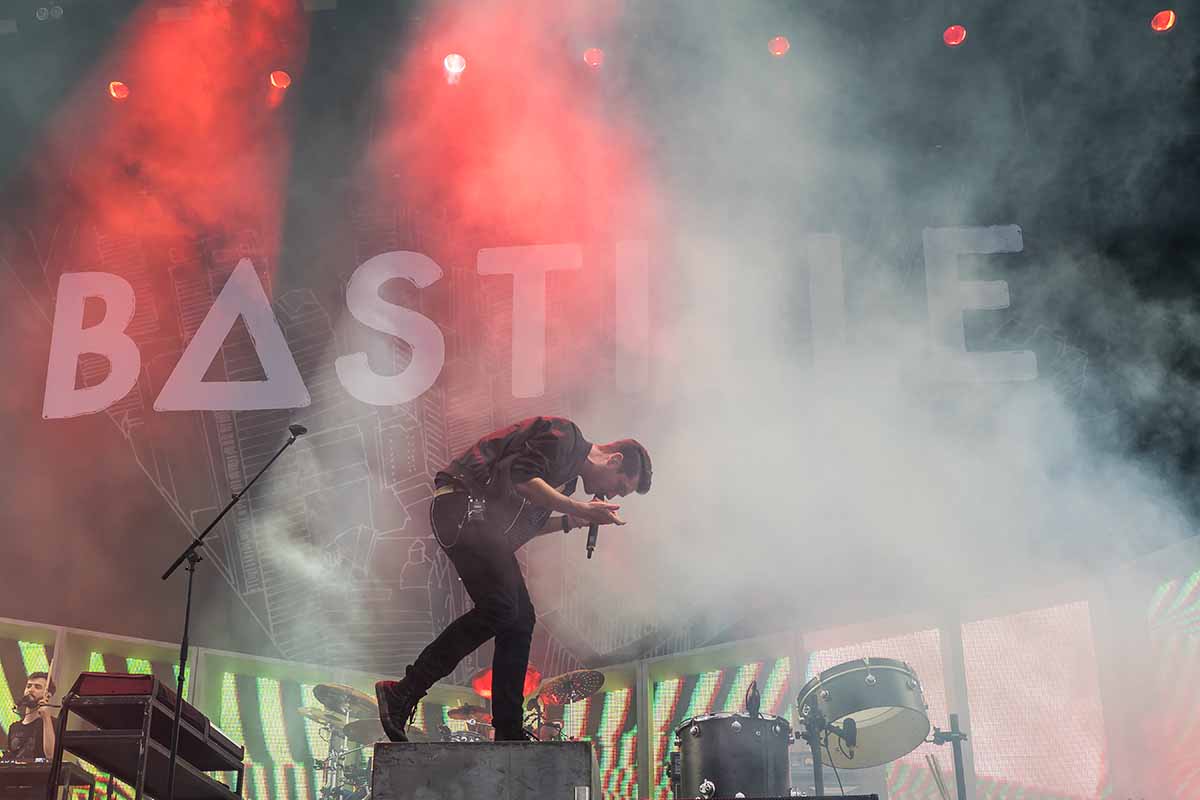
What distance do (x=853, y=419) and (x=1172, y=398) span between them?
1684 millimetres

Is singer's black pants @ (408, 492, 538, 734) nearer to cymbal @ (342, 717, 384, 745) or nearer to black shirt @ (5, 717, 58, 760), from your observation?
cymbal @ (342, 717, 384, 745)

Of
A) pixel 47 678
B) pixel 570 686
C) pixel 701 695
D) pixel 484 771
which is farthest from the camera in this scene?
pixel 701 695

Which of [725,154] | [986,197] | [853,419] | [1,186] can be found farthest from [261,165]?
[986,197]

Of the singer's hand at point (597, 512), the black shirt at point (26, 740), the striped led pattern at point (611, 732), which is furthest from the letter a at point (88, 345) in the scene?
the singer's hand at point (597, 512)

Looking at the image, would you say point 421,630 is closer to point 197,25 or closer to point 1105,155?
point 197,25

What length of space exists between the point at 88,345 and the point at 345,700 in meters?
2.91

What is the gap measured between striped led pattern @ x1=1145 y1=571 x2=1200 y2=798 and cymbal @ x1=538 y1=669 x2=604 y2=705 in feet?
9.21

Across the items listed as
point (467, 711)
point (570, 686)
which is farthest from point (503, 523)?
point (467, 711)

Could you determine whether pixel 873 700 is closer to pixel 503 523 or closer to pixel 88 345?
pixel 503 523

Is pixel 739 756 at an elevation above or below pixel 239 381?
below

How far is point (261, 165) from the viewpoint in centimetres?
722

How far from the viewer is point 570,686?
19.4ft

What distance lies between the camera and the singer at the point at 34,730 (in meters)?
5.56

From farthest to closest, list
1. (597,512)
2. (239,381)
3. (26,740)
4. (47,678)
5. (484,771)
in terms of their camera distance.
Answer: (239,381)
(47,678)
(26,740)
(597,512)
(484,771)
